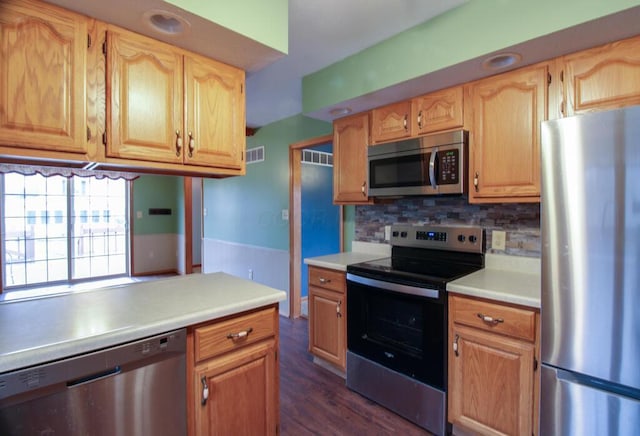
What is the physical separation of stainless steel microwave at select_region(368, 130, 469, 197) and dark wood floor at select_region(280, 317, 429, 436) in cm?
145

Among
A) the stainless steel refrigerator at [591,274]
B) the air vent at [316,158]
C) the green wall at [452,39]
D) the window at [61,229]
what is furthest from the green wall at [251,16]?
the window at [61,229]

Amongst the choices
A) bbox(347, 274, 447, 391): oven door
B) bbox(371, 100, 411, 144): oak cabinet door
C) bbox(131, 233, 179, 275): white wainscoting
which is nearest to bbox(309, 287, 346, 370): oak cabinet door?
bbox(347, 274, 447, 391): oven door

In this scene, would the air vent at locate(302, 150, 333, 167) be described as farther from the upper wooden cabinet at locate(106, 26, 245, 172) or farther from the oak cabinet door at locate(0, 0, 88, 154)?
the oak cabinet door at locate(0, 0, 88, 154)

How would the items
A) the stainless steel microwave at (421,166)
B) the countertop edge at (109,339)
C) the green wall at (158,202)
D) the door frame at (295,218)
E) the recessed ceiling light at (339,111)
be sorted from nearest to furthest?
the countertop edge at (109,339) < the stainless steel microwave at (421,166) < the recessed ceiling light at (339,111) < the door frame at (295,218) < the green wall at (158,202)

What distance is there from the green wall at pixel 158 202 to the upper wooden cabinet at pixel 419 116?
4.63 metres

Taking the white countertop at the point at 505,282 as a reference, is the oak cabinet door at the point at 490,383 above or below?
below

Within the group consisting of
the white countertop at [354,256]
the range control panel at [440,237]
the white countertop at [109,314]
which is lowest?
the white countertop at [109,314]

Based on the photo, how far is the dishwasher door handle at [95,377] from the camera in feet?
3.34

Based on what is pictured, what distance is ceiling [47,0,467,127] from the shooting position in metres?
1.27

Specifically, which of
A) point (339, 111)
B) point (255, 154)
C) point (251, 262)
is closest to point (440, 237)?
point (339, 111)

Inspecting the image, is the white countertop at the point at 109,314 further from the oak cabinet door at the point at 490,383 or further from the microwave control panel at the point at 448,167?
the microwave control panel at the point at 448,167

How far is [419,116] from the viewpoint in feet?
7.11

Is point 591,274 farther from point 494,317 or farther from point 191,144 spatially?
point 191,144

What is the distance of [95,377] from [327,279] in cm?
156
